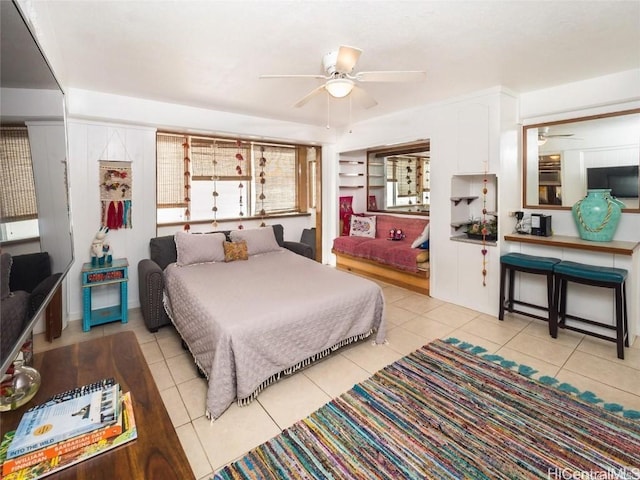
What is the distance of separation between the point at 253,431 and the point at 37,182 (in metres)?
1.67

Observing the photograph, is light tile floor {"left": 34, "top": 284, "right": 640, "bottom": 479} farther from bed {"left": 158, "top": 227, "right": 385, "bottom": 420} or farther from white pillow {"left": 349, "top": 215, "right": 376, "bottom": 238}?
white pillow {"left": 349, "top": 215, "right": 376, "bottom": 238}

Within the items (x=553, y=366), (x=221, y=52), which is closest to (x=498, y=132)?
(x=553, y=366)

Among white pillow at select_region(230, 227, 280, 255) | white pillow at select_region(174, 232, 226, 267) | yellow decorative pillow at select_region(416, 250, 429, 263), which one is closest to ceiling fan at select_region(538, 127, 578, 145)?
yellow decorative pillow at select_region(416, 250, 429, 263)

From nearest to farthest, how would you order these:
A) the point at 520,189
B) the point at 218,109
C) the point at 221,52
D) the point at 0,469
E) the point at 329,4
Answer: the point at 0,469, the point at 329,4, the point at 221,52, the point at 520,189, the point at 218,109

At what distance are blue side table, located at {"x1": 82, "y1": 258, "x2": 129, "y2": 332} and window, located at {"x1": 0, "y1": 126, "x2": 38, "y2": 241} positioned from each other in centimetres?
261

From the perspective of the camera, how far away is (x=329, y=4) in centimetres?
186

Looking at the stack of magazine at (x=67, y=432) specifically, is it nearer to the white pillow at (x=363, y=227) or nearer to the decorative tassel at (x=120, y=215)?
the decorative tassel at (x=120, y=215)

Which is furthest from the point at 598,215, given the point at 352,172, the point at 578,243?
the point at 352,172

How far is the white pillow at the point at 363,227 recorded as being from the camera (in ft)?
18.3

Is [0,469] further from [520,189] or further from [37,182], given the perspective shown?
[520,189]

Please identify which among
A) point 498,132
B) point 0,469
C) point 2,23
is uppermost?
point 498,132

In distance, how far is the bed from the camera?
209 centimetres

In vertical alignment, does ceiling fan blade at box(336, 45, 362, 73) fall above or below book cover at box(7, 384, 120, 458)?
above

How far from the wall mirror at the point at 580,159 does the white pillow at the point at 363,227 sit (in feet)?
7.77
